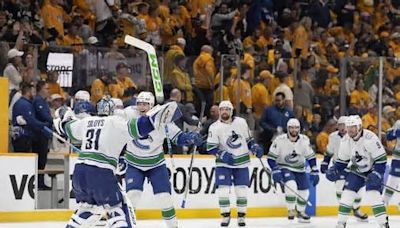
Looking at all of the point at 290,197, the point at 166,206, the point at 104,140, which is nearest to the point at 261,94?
the point at 290,197

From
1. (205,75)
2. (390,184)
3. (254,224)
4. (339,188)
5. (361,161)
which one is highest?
(205,75)

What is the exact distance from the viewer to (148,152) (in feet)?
39.6

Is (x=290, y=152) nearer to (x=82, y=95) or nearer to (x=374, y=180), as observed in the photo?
(x=374, y=180)

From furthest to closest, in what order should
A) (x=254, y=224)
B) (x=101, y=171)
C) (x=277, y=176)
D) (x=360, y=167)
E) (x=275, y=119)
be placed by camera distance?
(x=275, y=119), (x=277, y=176), (x=254, y=224), (x=360, y=167), (x=101, y=171)

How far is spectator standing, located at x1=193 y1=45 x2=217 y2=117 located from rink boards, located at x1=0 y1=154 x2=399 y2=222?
851 millimetres

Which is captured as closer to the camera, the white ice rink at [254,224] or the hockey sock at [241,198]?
the white ice rink at [254,224]

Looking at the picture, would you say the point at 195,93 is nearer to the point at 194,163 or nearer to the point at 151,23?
the point at 194,163

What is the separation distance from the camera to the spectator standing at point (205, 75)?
50.2 ft

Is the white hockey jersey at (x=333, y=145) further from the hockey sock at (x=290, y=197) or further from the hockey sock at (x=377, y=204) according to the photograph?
the hockey sock at (x=377, y=204)

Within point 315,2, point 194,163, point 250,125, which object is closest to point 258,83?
point 250,125

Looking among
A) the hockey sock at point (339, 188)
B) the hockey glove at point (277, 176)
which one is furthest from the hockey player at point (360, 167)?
the hockey sock at point (339, 188)

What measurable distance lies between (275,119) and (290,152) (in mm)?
1067

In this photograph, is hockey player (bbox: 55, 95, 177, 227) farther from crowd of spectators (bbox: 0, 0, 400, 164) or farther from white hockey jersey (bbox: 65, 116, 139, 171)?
crowd of spectators (bbox: 0, 0, 400, 164)

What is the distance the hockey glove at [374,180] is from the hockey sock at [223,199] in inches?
102
